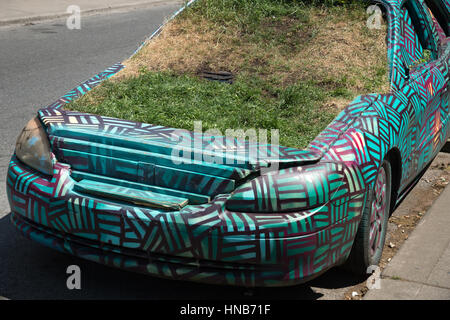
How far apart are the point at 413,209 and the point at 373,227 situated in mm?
1420

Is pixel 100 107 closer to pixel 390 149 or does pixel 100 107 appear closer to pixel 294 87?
pixel 294 87

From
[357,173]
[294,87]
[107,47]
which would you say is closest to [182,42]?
[294,87]

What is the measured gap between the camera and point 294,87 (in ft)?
14.3

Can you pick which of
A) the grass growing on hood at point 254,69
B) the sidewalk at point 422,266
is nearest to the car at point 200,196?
the sidewalk at point 422,266

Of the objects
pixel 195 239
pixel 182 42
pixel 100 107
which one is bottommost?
pixel 195 239

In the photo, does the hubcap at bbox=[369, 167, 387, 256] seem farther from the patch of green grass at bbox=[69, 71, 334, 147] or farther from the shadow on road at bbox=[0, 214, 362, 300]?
the patch of green grass at bbox=[69, 71, 334, 147]

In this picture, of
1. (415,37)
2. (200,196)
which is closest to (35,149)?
(200,196)

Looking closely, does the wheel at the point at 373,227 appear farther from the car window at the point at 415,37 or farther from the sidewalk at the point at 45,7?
the sidewalk at the point at 45,7

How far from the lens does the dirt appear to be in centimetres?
438

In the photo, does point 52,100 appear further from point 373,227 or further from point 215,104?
A: point 373,227

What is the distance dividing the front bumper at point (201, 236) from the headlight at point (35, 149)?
0.35ft

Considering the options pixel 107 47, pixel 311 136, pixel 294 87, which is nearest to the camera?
pixel 311 136
